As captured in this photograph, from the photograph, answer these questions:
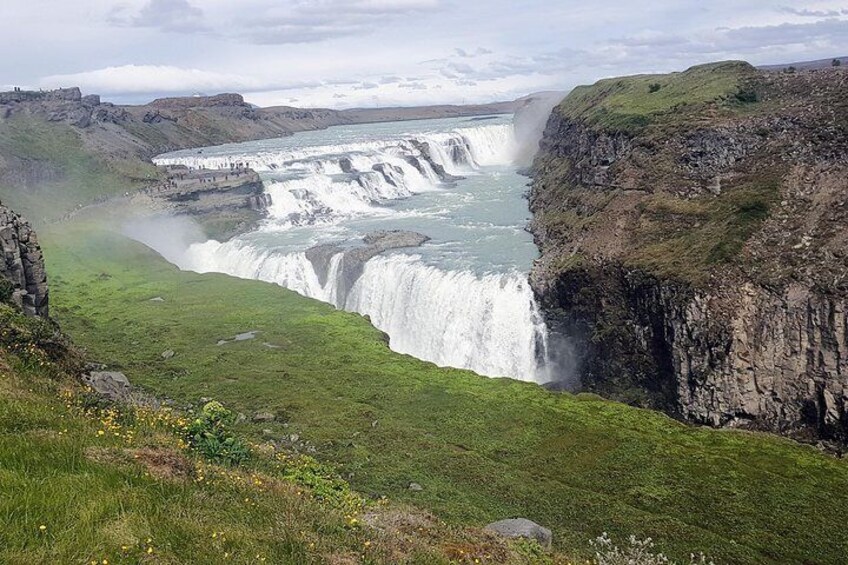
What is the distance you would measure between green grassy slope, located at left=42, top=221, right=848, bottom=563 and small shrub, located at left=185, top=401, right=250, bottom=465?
269 inches

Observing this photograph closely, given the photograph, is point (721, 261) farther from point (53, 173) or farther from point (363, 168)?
point (53, 173)

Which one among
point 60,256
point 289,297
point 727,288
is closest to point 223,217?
point 60,256

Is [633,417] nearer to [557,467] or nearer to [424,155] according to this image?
[557,467]

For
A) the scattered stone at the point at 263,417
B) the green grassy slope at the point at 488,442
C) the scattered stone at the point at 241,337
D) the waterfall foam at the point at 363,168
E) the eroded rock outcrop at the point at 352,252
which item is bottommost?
the green grassy slope at the point at 488,442

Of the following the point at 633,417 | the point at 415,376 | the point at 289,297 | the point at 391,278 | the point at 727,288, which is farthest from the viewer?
the point at 391,278

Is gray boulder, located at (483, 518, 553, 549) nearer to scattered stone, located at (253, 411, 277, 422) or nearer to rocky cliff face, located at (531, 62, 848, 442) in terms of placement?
scattered stone, located at (253, 411, 277, 422)

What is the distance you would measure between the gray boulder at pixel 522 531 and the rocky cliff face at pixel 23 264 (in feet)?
61.5

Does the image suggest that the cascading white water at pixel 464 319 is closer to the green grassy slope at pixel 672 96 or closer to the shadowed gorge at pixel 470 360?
the shadowed gorge at pixel 470 360

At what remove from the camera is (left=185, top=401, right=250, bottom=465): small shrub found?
11.5 m

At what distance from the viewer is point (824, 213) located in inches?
1414

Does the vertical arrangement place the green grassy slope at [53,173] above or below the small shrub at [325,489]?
above

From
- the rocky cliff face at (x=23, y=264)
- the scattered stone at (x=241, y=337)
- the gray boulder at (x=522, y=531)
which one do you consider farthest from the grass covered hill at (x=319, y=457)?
the rocky cliff face at (x=23, y=264)

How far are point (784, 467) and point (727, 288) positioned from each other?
13512 mm

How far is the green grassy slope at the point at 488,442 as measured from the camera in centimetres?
1897
